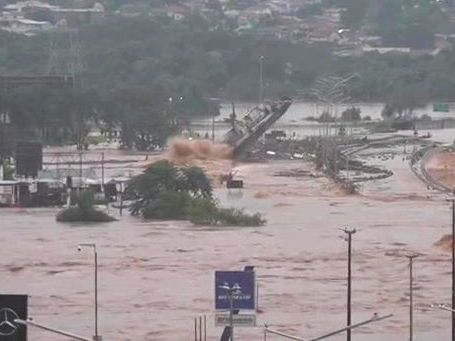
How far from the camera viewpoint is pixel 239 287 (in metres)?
11.6

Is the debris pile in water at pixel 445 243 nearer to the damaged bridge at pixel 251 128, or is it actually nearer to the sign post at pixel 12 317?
the sign post at pixel 12 317

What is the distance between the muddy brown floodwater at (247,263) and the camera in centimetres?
1706

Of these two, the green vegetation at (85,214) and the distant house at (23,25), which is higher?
the distant house at (23,25)

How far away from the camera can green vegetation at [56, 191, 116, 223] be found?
2745cm

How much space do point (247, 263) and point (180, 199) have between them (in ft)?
22.3

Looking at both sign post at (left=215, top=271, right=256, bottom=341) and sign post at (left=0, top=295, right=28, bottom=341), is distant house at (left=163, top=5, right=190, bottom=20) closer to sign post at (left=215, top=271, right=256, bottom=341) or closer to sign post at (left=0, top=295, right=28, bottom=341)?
sign post at (left=215, top=271, right=256, bottom=341)

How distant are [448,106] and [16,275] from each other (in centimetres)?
4656

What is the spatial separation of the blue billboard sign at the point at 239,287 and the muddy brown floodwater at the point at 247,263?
4.11 meters

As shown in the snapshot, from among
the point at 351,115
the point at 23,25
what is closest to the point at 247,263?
the point at 351,115

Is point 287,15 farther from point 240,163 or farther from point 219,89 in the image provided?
point 240,163

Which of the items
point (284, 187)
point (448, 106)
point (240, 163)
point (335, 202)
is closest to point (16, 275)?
point (335, 202)

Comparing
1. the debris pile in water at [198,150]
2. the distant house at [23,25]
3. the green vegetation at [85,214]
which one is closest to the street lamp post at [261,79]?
the distant house at [23,25]

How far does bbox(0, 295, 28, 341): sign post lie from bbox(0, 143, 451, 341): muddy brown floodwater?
6690 mm

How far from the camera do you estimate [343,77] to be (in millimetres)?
69250
